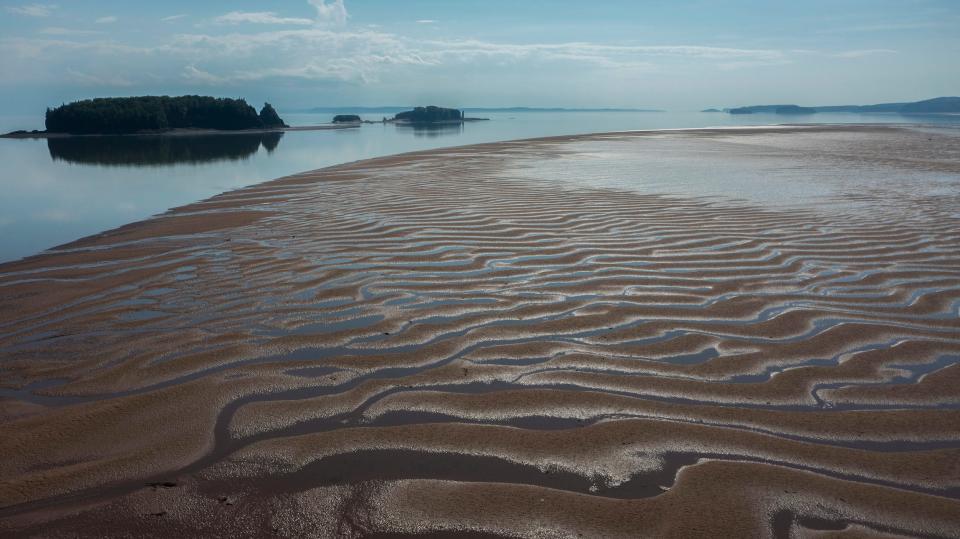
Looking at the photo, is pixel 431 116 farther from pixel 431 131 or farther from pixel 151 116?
pixel 151 116

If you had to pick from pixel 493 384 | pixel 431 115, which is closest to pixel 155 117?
pixel 431 115

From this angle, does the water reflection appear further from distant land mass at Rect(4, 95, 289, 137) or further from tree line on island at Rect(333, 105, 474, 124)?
tree line on island at Rect(333, 105, 474, 124)

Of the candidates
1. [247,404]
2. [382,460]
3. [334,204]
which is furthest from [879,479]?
[334,204]

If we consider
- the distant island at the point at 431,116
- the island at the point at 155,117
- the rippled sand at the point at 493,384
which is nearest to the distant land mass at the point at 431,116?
the distant island at the point at 431,116

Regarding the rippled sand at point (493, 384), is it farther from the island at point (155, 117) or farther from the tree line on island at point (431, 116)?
the tree line on island at point (431, 116)

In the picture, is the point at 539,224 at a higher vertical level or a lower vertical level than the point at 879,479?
higher

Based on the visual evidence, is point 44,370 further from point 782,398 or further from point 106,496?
point 782,398
